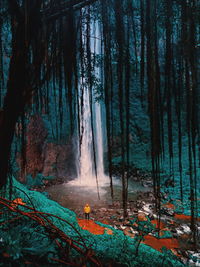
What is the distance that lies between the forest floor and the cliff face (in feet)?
3.27

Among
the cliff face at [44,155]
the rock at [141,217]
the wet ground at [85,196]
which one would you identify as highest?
the cliff face at [44,155]

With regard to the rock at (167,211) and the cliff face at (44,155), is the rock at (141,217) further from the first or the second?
the cliff face at (44,155)

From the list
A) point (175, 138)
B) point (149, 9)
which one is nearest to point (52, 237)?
point (149, 9)

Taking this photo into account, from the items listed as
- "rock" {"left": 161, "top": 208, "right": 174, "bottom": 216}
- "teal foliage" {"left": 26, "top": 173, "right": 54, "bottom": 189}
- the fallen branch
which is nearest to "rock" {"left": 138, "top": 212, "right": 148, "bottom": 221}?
"rock" {"left": 161, "top": 208, "right": 174, "bottom": 216}

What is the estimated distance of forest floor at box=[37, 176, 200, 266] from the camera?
444 cm

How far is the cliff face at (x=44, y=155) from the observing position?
9492 mm

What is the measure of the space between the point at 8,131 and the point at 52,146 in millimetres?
8948

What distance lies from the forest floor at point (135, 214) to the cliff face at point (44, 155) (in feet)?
3.27

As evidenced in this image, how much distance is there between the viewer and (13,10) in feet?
5.62

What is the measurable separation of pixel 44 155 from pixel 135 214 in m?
6.10

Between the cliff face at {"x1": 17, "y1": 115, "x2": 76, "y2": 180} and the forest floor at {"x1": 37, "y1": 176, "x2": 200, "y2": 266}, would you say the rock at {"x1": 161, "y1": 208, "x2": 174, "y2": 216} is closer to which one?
the forest floor at {"x1": 37, "y1": 176, "x2": 200, "y2": 266}

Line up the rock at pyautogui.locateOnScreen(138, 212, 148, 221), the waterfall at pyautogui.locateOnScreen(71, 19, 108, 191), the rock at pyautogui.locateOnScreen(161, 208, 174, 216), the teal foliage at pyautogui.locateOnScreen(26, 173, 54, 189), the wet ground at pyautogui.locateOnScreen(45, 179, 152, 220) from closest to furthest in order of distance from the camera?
1. the rock at pyautogui.locateOnScreen(138, 212, 148, 221)
2. the rock at pyautogui.locateOnScreen(161, 208, 174, 216)
3. the wet ground at pyautogui.locateOnScreen(45, 179, 152, 220)
4. the teal foliage at pyautogui.locateOnScreen(26, 173, 54, 189)
5. the waterfall at pyautogui.locateOnScreen(71, 19, 108, 191)

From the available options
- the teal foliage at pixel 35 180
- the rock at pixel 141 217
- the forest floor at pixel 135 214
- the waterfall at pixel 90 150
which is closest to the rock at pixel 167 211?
the forest floor at pixel 135 214

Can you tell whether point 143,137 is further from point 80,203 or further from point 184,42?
point 184,42
